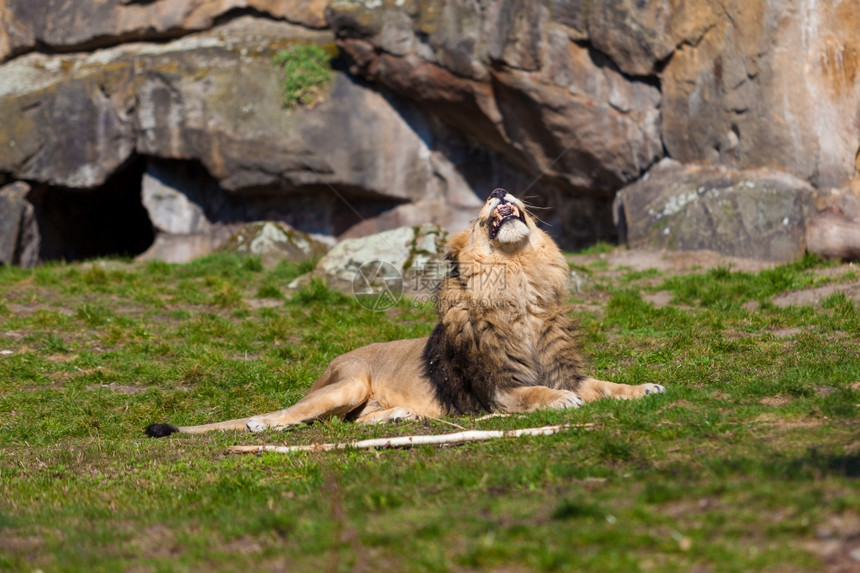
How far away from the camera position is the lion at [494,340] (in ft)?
24.7

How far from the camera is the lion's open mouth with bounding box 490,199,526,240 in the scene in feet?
25.2

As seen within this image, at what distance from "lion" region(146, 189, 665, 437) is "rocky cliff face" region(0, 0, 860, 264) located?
757 cm

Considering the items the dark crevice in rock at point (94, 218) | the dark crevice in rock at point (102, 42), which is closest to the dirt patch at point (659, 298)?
the dark crevice in rock at point (94, 218)

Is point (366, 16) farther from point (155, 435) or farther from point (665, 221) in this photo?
point (155, 435)

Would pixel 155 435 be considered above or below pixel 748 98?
below

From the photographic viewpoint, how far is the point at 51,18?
20.9m

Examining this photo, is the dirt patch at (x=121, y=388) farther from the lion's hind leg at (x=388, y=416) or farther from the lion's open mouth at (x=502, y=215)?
the lion's open mouth at (x=502, y=215)

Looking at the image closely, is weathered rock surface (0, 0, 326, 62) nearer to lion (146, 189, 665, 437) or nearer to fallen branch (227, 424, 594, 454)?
lion (146, 189, 665, 437)

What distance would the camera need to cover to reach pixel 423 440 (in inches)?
254

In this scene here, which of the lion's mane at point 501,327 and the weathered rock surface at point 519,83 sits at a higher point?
the weathered rock surface at point 519,83

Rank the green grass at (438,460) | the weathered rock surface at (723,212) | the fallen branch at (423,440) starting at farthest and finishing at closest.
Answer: the weathered rock surface at (723,212) → the fallen branch at (423,440) → the green grass at (438,460)

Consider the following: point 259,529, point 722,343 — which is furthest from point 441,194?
point 259,529

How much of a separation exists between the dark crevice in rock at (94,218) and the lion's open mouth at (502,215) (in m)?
14.8

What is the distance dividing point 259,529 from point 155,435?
3310 mm
